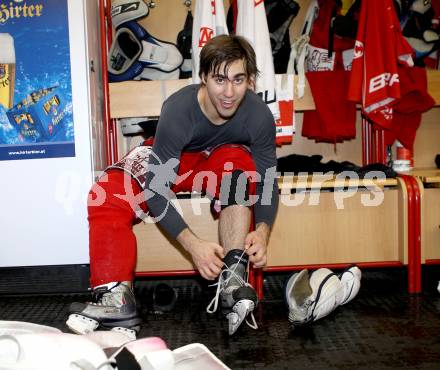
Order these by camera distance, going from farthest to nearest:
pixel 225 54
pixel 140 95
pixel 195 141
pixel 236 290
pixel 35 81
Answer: pixel 140 95 < pixel 35 81 < pixel 195 141 < pixel 225 54 < pixel 236 290

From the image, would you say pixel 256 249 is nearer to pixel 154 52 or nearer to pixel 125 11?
pixel 154 52

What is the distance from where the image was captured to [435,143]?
254 centimetres

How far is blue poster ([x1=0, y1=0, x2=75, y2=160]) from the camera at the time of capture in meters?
1.84

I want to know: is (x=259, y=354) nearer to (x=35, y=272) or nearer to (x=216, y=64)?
(x=216, y=64)

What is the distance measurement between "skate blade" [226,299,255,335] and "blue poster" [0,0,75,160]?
89cm

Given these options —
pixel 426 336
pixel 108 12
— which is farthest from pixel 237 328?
pixel 108 12

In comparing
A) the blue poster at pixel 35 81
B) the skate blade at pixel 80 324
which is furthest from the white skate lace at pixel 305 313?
the blue poster at pixel 35 81

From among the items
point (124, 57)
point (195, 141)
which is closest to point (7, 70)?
point (124, 57)

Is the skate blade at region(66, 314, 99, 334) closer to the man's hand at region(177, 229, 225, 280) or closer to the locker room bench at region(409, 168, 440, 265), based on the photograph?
the man's hand at region(177, 229, 225, 280)

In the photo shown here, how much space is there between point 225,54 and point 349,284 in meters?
0.83

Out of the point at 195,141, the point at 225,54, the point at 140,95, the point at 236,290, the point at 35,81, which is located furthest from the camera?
the point at 140,95

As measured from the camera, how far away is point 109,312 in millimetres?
1408

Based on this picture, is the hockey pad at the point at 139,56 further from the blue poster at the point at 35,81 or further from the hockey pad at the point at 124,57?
the blue poster at the point at 35,81

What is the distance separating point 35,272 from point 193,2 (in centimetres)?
144
